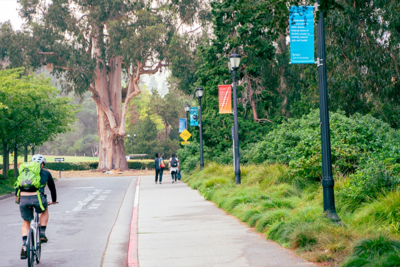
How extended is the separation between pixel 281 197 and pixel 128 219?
4248 mm

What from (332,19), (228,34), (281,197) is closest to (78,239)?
(281,197)

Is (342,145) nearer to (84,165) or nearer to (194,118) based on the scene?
(194,118)

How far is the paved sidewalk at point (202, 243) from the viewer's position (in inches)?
252

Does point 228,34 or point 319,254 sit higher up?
point 228,34

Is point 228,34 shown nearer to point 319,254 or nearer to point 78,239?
point 78,239

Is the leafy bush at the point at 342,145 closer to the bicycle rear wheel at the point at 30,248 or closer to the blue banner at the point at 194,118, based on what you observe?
the bicycle rear wheel at the point at 30,248

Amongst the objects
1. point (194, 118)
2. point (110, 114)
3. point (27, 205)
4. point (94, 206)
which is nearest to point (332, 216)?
point (27, 205)

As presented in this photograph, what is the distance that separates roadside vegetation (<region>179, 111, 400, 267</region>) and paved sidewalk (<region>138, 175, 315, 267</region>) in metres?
0.31

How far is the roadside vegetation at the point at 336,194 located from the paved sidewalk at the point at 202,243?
1.03ft

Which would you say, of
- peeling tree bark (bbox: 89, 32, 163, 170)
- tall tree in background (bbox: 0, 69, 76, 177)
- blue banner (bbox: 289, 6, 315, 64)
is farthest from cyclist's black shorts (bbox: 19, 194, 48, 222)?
peeling tree bark (bbox: 89, 32, 163, 170)

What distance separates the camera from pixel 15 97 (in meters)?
24.2

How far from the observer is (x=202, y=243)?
7.79 m

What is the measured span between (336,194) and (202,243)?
3.06 meters

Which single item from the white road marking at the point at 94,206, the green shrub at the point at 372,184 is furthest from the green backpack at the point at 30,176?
the white road marking at the point at 94,206
